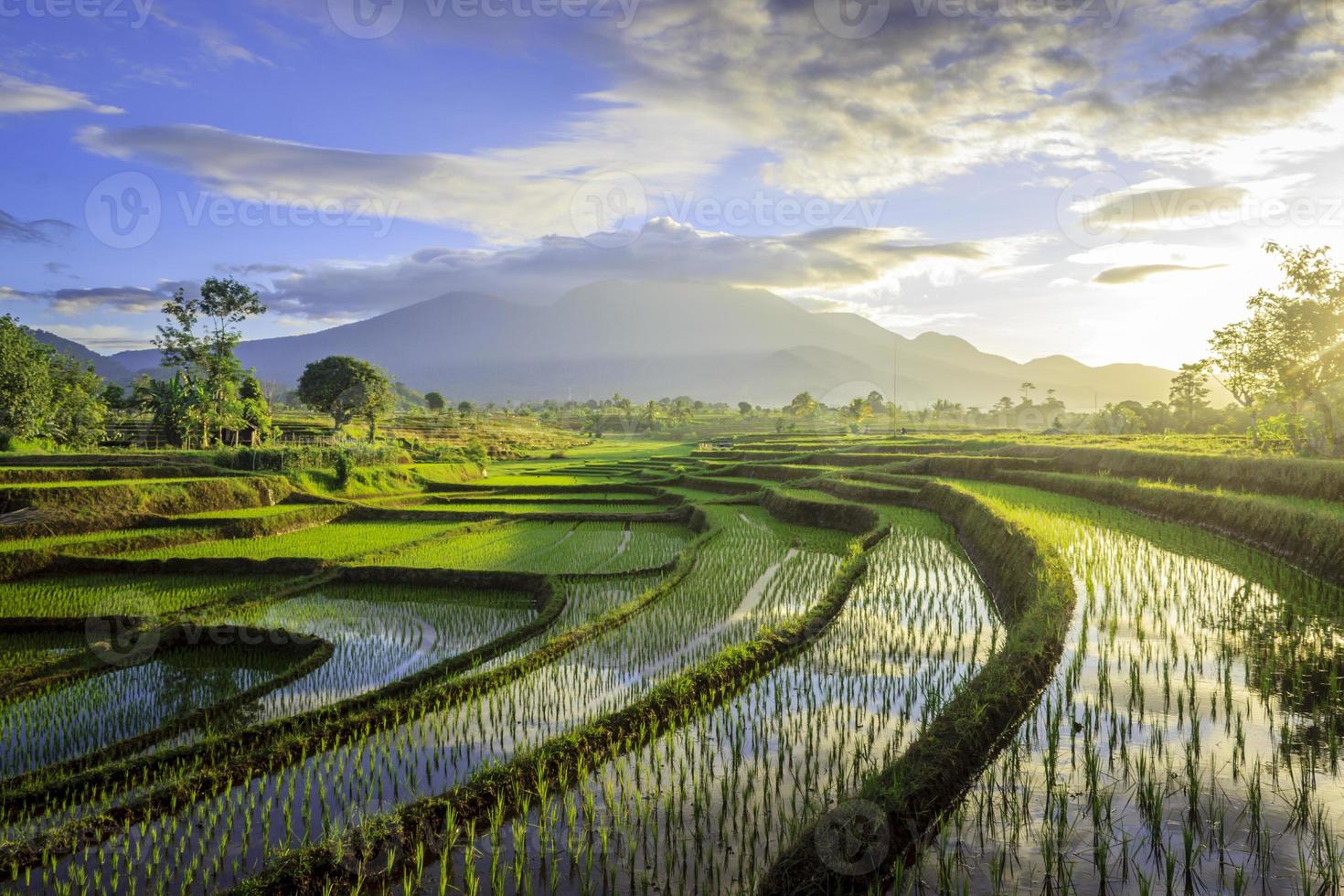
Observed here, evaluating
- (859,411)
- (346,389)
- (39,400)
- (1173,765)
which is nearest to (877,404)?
(859,411)

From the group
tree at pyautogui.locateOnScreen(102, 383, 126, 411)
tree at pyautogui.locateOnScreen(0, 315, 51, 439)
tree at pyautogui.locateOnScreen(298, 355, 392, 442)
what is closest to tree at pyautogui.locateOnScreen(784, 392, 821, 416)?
tree at pyautogui.locateOnScreen(298, 355, 392, 442)

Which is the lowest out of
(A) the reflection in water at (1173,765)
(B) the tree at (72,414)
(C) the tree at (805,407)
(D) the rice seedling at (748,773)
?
(D) the rice seedling at (748,773)

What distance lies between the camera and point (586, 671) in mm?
8320

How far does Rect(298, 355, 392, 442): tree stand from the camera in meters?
49.8

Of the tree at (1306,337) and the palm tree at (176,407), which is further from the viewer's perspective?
the palm tree at (176,407)

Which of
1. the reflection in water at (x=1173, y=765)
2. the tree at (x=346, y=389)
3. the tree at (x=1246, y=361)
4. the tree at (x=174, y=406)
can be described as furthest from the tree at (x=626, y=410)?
the reflection in water at (x=1173, y=765)

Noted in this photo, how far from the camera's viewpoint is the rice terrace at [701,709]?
169 inches

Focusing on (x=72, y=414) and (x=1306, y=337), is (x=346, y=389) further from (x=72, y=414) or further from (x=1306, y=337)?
(x=1306, y=337)

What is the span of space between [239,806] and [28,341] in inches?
1549

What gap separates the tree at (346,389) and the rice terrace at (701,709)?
34500 millimetres

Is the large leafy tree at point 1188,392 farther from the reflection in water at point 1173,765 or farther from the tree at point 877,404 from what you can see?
the tree at point 877,404

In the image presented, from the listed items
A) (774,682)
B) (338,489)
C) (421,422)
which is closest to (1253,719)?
(774,682)

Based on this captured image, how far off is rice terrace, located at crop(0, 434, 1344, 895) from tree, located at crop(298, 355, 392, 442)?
1358 inches

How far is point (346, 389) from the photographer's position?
1962 inches
